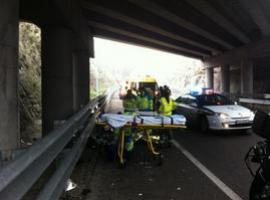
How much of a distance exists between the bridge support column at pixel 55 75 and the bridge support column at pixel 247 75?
2331 centimetres

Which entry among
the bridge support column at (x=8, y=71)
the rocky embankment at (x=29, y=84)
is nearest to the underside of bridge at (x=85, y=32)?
the bridge support column at (x=8, y=71)

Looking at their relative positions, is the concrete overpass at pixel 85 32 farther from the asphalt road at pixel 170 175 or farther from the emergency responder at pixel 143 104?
the emergency responder at pixel 143 104

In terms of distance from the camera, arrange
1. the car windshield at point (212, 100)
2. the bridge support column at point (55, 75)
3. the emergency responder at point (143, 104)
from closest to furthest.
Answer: the emergency responder at point (143, 104) < the bridge support column at point (55, 75) < the car windshield at point (212, 100)

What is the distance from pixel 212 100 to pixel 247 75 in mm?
21241

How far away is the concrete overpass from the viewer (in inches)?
298

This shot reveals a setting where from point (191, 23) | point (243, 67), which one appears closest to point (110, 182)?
point (191, 23)

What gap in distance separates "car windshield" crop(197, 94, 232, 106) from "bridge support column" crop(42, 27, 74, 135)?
490cm

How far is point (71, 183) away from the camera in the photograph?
6812mm

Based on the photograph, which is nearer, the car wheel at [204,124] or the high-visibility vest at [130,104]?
the high-visibility vest at [130,104]

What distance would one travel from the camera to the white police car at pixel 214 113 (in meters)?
13.3

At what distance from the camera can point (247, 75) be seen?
35.3 m

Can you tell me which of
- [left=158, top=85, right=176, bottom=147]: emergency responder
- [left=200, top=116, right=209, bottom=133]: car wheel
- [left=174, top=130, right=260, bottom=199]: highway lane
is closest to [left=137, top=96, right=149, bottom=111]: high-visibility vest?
[left=158, top=85, right=176, bottom=147]: emergency responder

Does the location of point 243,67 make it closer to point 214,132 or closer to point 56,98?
point 214,132

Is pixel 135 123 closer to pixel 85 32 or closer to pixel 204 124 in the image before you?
pixel 204 124
